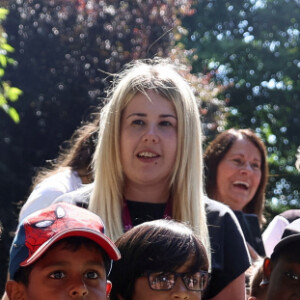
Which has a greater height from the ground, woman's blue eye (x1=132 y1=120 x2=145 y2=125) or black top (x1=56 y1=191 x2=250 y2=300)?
woman's blue eye (x1=132 y1=120 x2=145 y2=125)

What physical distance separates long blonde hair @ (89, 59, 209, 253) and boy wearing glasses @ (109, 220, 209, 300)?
393mm

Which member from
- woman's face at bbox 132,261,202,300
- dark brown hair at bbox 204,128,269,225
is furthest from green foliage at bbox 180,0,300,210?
woman's face at bbox 132,261,202,300

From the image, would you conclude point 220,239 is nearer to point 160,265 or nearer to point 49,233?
point 160,265

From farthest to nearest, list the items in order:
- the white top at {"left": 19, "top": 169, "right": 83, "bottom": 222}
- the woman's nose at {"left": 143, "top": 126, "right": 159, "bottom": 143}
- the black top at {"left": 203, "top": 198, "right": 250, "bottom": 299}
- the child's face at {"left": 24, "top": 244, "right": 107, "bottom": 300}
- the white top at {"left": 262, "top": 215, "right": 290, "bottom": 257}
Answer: the white top at {"left": 262, "top": 215, "right": 290, "bottom": 257}
the white top at {"left": 19, "top": 169, "right": 83, "bottom": 222}
the woman's nose at {"left": 143, "top": 126, "right": 159, "bottom": 143}
the black top at {"left": 203, "top": 198, "right": 250, "bottom": 299}
the child's face at {"left": 24, "top": 244, "right": 107, "bottom": 300}

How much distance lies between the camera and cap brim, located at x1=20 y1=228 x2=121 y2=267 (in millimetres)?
2867

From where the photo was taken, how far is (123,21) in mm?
10148

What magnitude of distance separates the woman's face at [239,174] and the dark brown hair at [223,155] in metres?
0.03

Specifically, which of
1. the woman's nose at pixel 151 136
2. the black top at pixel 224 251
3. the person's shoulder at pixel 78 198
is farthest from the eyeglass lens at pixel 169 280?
the woman's nose at pixel 151 136

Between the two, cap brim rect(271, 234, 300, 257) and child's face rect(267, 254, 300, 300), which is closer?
child's face rect(267, 254, 300, 300)

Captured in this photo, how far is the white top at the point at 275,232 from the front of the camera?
15.7 ft

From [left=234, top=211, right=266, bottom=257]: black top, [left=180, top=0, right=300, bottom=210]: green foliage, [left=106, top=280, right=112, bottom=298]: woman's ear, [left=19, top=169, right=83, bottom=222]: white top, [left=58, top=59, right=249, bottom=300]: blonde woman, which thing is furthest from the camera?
[left=180, top=0, right=300, bottom=210]: green foliage

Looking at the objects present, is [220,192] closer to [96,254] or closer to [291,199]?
[96,254]

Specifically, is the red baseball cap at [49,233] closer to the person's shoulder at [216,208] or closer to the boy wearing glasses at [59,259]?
the boy wearing glasses at [59,259]

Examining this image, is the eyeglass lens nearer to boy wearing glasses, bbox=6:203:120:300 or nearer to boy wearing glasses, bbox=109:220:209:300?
boy wearing glasses, bbox=109:220:209:300
